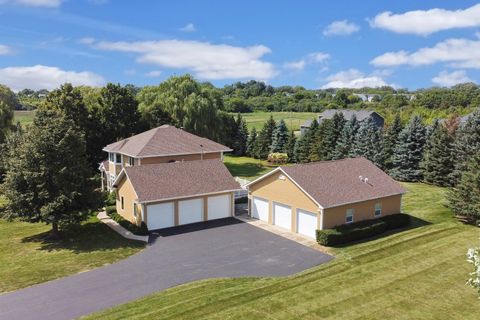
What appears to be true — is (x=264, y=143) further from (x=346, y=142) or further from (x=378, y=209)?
(x=378, y=209)

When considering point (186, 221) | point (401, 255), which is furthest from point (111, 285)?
point (401, 255)

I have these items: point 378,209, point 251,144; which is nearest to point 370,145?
point 378,209

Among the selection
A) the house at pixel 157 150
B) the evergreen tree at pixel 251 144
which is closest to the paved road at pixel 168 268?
the house at pixel 157 150

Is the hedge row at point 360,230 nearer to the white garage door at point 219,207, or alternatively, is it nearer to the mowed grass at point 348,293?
the mowed grass at point 348,293

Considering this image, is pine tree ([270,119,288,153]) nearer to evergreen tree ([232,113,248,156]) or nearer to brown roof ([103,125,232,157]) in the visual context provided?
evergreen tree ([232,113,248,156])

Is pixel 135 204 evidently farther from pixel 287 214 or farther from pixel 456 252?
pixel 456 252

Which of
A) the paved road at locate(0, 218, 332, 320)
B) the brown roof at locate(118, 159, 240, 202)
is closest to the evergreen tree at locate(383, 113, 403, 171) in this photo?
the brown roof at locate(118, 159, 240, 202)

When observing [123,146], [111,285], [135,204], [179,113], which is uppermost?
[179,113]
